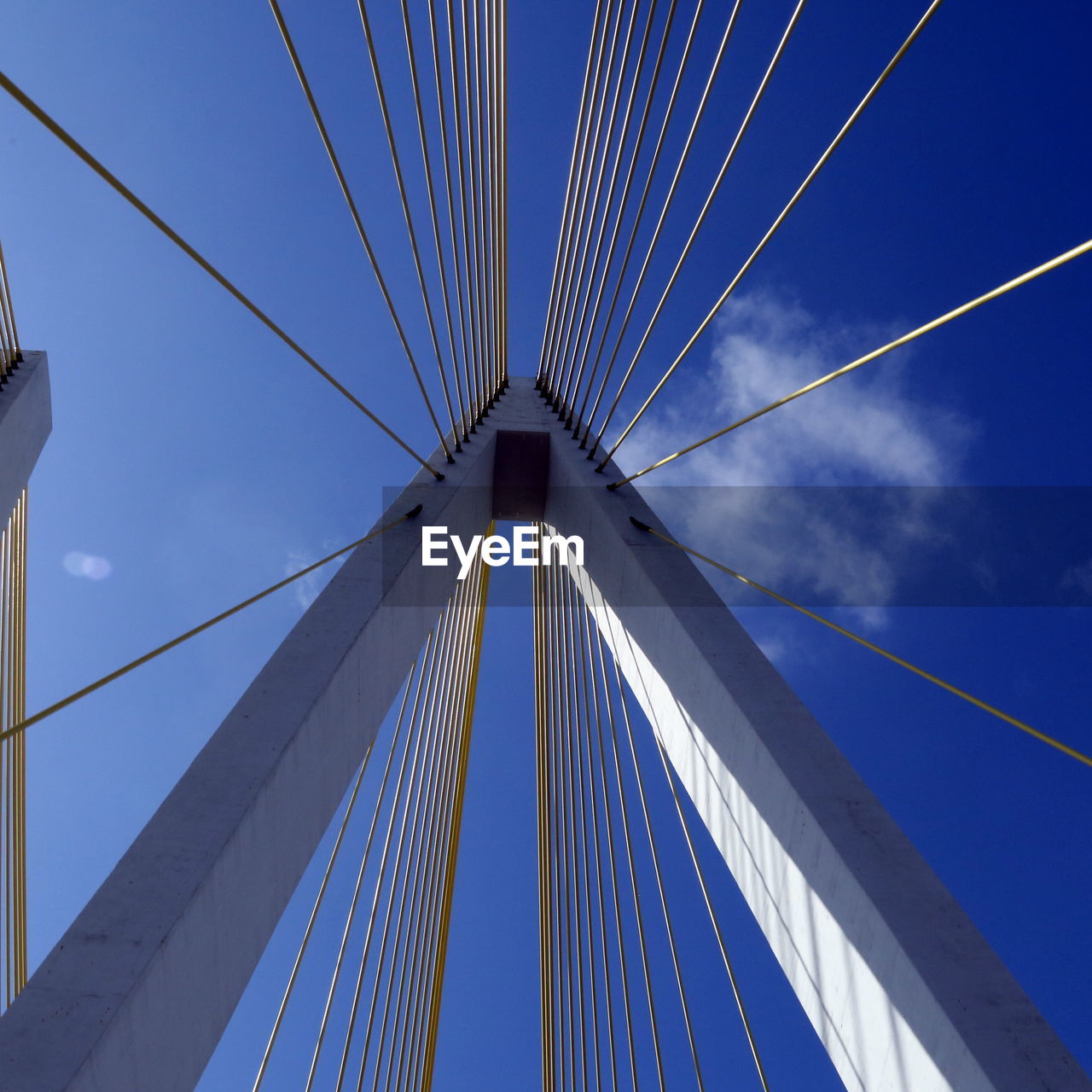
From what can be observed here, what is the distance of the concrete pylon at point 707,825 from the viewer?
298 centimetres

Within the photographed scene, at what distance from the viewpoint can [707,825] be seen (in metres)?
4.86

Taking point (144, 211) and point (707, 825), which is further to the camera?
point (707, 825)

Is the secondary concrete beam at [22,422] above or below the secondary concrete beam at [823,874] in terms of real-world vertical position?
above

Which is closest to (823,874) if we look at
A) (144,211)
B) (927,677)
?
(927,677)

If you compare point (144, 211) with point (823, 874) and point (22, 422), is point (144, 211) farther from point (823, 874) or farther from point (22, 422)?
point (22, 422)

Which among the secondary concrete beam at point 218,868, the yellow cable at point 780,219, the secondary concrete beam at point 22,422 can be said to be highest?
the secondary concrete beam at point 22,422

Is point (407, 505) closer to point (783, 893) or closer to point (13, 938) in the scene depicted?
point (783, 893)

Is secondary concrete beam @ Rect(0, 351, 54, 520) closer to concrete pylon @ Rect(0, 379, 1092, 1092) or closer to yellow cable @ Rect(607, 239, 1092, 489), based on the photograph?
concrete pylon @ Rect(0, 379, 1092, 1092)

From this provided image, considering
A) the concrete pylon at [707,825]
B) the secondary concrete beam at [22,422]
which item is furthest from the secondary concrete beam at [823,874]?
the secondary concrete beam at [22,422]

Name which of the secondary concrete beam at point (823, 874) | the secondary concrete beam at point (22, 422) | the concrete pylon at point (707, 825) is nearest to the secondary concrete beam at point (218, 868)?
the concrete pylon at point (707, 825)

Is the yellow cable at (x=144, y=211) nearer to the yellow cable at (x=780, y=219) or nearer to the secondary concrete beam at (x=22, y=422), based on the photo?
the yellow cable at (x=780, y=219)

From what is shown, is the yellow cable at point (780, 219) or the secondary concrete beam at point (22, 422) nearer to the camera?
the yellow cable at point (780, 219)

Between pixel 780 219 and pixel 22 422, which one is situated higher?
pixel 22 422

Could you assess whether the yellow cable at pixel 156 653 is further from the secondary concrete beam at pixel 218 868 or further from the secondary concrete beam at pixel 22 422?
the secondary concrete beam at pixel 22 422
